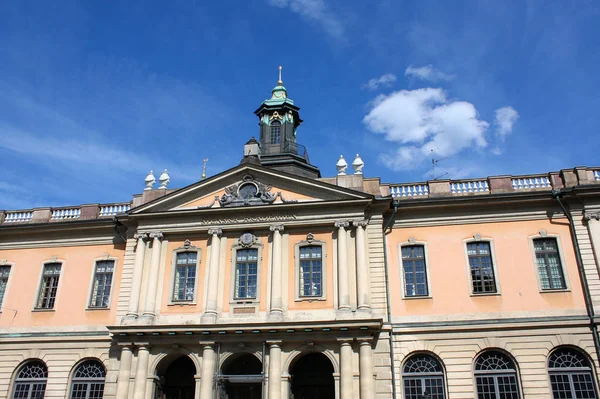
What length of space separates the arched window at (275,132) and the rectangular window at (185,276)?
981 cm

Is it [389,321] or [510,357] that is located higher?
[389,321]

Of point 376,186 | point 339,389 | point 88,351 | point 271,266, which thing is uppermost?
point 376,186

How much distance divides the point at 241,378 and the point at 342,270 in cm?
590

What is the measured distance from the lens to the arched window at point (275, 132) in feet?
106

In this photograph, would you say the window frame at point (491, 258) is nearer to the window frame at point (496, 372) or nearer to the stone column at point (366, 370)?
the window frame at point (496, 372)

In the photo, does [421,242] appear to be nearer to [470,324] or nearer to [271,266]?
[470,324]

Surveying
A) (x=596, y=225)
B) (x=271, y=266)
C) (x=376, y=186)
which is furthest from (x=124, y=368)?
(x=596, y=225)

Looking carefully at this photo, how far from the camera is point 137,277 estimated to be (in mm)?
24656

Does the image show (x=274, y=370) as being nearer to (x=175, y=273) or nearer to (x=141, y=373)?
(x=141, y=373)

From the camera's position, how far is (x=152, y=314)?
2372 cm

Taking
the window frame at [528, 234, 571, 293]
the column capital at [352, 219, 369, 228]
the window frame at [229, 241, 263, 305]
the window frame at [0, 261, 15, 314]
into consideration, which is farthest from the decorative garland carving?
the window frame at [0, 261, 15, 314]

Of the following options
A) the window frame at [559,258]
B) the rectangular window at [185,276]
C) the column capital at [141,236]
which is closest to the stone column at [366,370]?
the window frame at [559,258]

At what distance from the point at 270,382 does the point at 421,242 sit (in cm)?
855

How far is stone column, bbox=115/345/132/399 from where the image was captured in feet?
74.1
